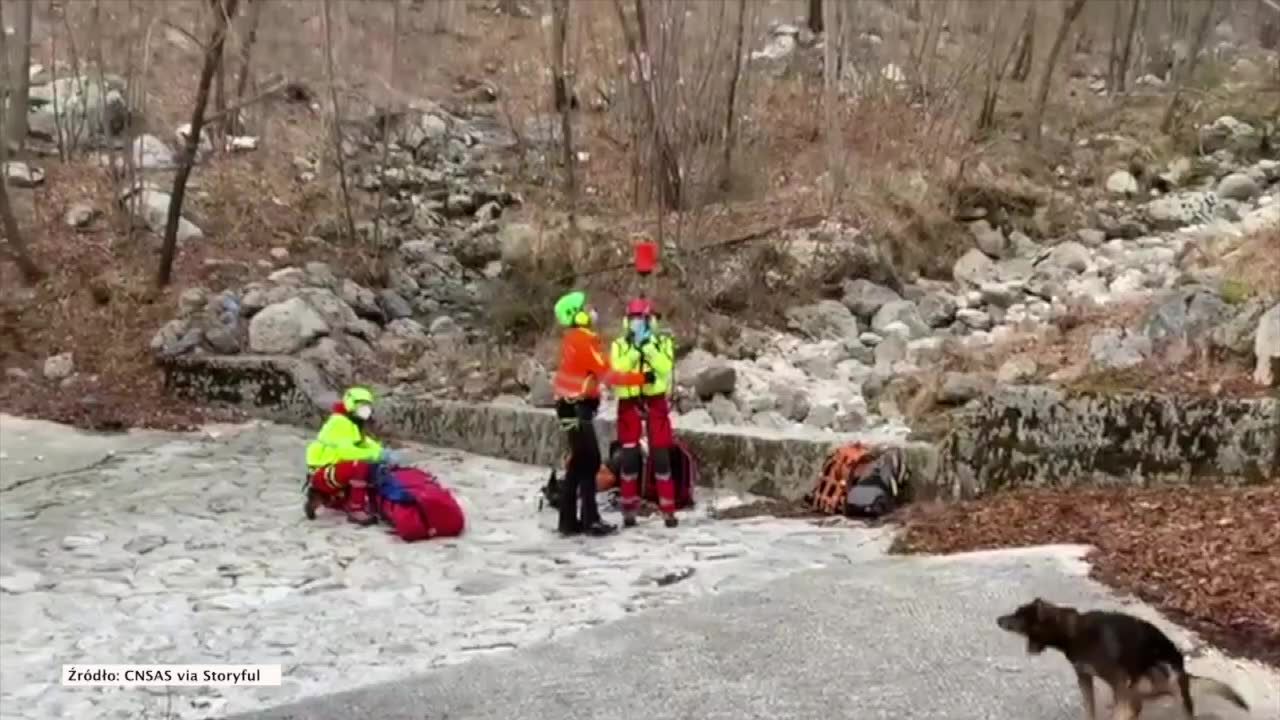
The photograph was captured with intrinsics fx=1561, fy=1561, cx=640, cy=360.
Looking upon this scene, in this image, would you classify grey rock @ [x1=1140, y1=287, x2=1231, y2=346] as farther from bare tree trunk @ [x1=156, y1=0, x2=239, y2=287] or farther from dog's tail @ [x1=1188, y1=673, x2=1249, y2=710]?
bare tree trunk @ [x1=156, y1=0, x2=239, y2=287]

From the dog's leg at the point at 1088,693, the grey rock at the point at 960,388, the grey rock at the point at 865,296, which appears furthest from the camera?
the grey rock at the point at 865,296

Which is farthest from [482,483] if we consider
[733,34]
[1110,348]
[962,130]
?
[962,130]

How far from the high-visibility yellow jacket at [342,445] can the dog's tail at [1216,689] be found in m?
5.74

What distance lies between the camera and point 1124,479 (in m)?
8.16

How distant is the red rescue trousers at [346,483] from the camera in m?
9.62

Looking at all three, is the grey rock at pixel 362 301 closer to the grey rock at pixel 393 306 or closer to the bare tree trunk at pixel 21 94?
the grey rock at pixel 393 306

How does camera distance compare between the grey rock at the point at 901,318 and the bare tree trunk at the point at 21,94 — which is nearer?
the grey rock at the point at 901,318

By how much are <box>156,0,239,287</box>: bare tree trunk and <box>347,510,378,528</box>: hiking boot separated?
20.3 feet

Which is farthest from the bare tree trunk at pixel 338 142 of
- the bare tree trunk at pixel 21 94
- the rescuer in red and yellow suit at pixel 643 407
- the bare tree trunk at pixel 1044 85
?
the bare tree trunk at pixel 1044 85

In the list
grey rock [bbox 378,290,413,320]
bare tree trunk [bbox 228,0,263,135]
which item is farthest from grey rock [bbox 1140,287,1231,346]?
bare tree trunk [bbox 228,0,263,135]

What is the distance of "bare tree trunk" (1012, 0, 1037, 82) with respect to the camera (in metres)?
20.3

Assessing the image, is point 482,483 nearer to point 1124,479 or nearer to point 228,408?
point 228,408

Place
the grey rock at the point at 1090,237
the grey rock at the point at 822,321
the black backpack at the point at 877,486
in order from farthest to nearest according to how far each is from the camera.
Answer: the grey rock at the point at 1090,237
the grey rock at the point at 822,321
the black backpack at the point at 877,486
